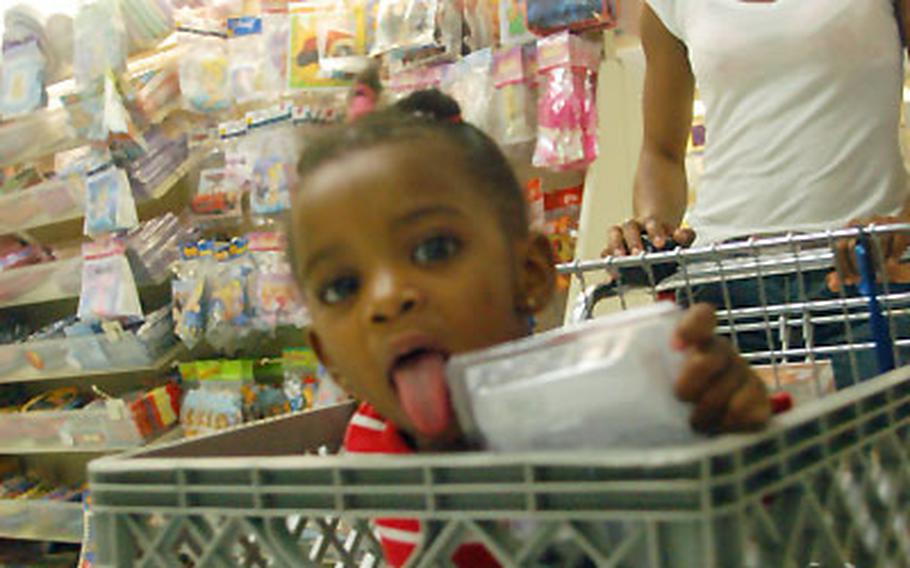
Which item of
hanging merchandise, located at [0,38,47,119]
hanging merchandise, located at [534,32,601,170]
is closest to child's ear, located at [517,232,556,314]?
hanging merchandise, located at [534,32,601,170]

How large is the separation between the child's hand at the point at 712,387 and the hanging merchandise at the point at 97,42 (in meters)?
2.57

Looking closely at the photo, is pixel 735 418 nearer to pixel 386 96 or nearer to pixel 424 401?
pixel 424 401

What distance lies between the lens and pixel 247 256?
248cm

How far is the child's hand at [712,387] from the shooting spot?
404 millimetres

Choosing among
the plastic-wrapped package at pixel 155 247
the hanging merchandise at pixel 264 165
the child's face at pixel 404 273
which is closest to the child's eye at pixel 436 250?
the child's face at pixel 404 273

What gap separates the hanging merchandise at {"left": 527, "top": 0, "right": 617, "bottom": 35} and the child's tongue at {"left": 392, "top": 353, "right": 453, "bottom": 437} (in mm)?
1447

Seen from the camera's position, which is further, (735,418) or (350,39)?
(350,39)

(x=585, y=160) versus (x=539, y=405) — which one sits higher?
(x=585, y=160)

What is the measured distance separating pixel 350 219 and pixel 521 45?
1.46m

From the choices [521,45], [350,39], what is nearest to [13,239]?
[350,39]

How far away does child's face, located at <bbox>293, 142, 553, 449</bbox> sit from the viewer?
591 mm

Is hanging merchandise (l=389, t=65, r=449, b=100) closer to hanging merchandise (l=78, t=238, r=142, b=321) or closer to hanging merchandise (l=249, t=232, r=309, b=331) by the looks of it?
hanging merchandise (l=249, t=232, r=309, b=331)

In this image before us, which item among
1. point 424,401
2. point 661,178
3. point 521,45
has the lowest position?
point 424,401

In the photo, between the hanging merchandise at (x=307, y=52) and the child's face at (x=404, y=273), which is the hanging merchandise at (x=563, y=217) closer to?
the hanging merchandise at (x=307, y=52)
